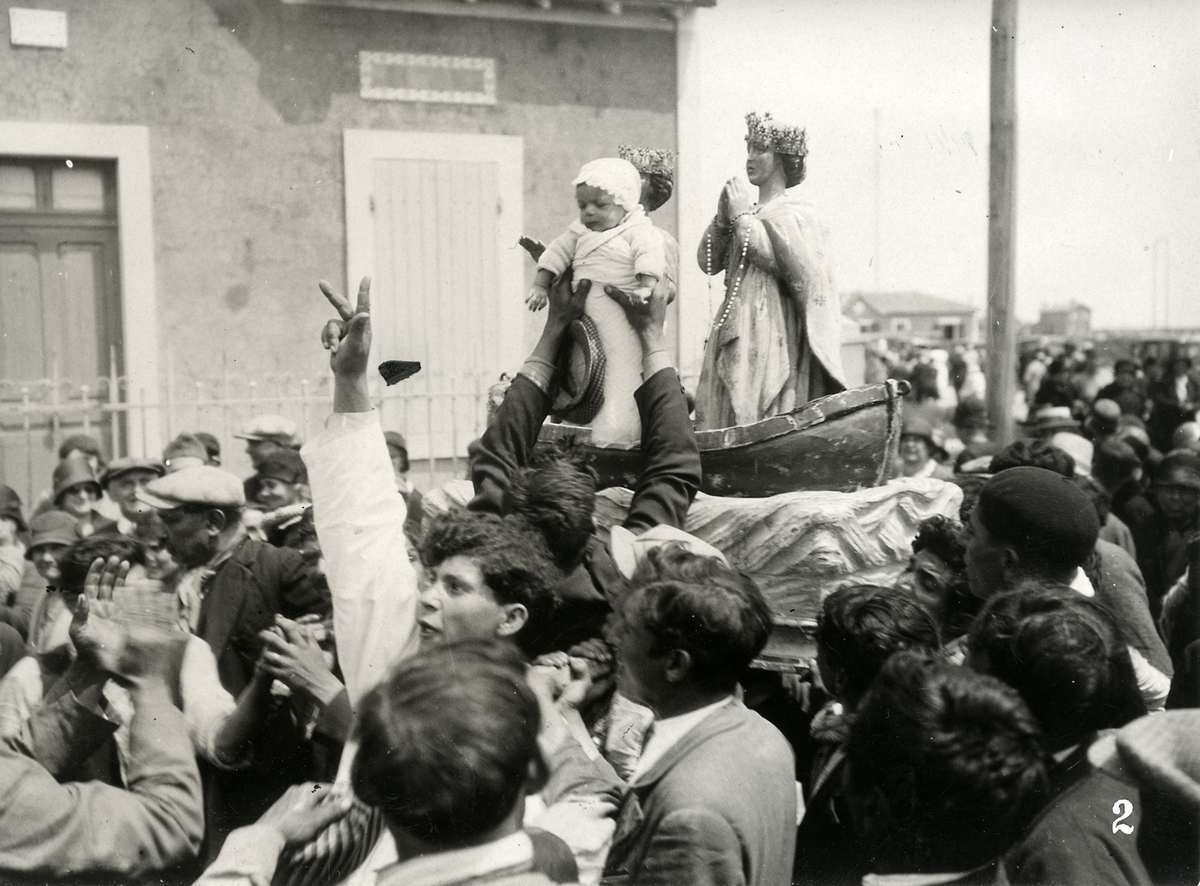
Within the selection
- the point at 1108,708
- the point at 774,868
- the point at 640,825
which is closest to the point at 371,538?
the point at 640,825

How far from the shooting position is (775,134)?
388 cm

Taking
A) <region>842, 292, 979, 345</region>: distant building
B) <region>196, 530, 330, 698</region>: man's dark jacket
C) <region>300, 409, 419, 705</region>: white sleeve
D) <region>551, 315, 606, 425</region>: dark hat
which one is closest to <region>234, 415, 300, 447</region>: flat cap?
<region>196, 530, 330, 698</region>: man's dark jacket

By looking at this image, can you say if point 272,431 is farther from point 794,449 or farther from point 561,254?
point 794,449

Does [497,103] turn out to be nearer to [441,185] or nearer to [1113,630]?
[441,185]

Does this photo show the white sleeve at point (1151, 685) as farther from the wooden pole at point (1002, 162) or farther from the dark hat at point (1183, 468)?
the wooden pole at point (1002, 162)

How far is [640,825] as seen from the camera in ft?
6.52

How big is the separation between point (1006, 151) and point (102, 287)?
6.09 meters

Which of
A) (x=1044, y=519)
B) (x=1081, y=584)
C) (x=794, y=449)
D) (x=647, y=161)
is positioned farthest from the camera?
(x=647, y=161)

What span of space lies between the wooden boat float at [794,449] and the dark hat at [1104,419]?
461 cm

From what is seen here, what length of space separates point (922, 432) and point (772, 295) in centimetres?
303

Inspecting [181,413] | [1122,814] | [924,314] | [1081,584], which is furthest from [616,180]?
[924,314]

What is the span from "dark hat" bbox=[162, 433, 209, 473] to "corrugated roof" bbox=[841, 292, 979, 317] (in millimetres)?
39600

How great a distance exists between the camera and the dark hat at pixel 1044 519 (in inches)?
108

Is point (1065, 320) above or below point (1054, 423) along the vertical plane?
above
